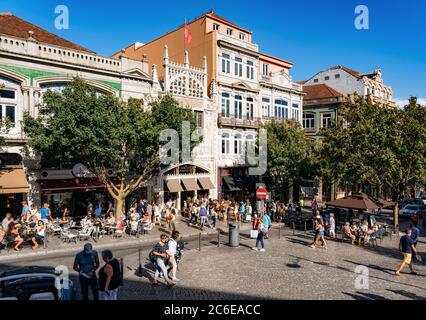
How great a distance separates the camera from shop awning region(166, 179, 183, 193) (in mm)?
26211

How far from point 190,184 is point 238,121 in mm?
8082

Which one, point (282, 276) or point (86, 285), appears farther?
point (282, 276)

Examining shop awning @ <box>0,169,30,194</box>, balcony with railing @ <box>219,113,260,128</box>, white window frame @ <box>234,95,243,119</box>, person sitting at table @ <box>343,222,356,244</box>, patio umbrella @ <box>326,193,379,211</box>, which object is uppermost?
white window frame @ <box>234,95,243,119</box>

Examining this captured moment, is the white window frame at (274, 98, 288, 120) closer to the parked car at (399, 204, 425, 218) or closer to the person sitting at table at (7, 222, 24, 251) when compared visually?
the parked car at (399, 204, 425, 218)

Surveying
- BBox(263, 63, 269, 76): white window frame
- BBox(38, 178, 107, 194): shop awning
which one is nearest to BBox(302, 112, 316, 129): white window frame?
BBox(263, 63, 269, 76): white window frame

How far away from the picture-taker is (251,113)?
3338 cm

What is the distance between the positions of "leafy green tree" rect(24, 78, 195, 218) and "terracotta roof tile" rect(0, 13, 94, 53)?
24.5 feet

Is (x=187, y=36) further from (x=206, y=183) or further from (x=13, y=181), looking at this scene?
(x=13, y=181)

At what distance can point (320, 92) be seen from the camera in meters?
44.2

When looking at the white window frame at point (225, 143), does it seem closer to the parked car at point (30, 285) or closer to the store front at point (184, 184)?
the store front at point (184, 184)

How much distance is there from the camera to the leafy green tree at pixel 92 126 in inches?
674

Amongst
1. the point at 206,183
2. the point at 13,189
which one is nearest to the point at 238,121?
the point at 206,183
